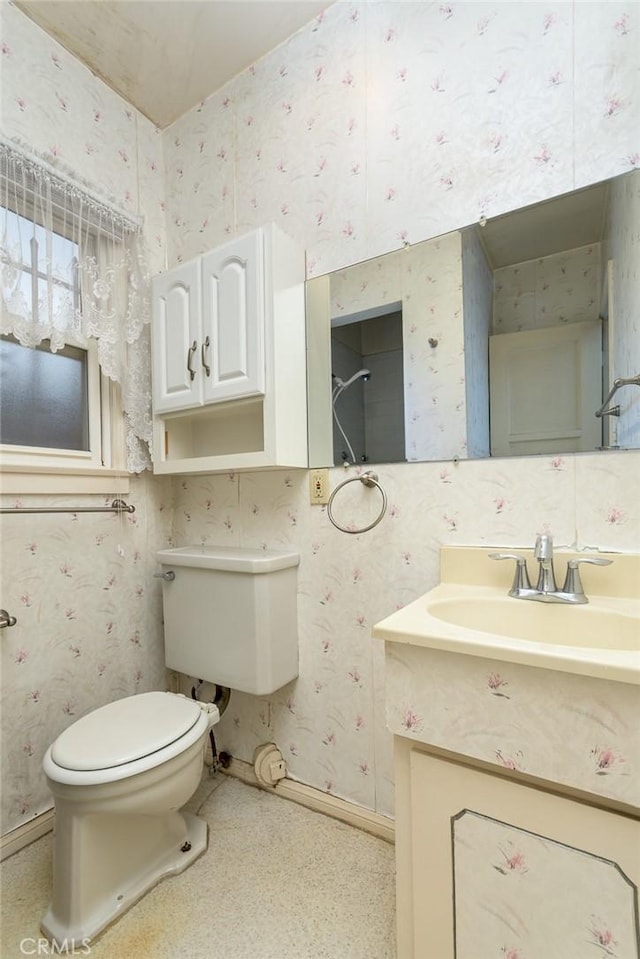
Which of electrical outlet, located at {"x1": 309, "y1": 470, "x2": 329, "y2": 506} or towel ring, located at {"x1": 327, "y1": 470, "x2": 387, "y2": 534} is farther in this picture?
electrical outlet, located at {"x1": 309, "y1": 470, "x2": 329, "y2": 506}

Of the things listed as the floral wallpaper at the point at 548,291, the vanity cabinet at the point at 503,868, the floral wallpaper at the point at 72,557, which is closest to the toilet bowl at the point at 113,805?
the floral wallpaper at the point at 72,557

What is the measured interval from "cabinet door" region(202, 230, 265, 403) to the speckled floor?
129 cm

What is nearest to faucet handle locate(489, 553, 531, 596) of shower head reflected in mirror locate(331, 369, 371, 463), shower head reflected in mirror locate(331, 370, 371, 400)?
shower head reflected in mirror locate(331, 369, 371, 463)

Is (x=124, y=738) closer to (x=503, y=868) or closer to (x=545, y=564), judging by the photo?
(x=503, y=868)

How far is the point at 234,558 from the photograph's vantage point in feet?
4.55

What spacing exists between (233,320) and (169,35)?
38.7 inches

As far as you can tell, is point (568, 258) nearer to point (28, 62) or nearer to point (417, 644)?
point (417, 644)

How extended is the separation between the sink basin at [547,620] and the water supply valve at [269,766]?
88 cm

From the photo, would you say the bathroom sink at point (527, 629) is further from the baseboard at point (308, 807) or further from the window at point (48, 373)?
the window at point (48, 373)

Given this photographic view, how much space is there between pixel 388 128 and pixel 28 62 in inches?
44.6

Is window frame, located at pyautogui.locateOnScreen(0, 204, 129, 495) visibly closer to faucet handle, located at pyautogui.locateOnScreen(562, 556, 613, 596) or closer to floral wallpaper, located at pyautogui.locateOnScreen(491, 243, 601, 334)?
floral wallpaper, located at pyautogui.locateOnScreen(491, 243, 601, 334)

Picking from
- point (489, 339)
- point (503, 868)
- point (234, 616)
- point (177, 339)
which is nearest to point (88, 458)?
point (177, 339)

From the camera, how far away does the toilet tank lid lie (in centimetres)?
134

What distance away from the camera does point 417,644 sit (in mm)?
732
